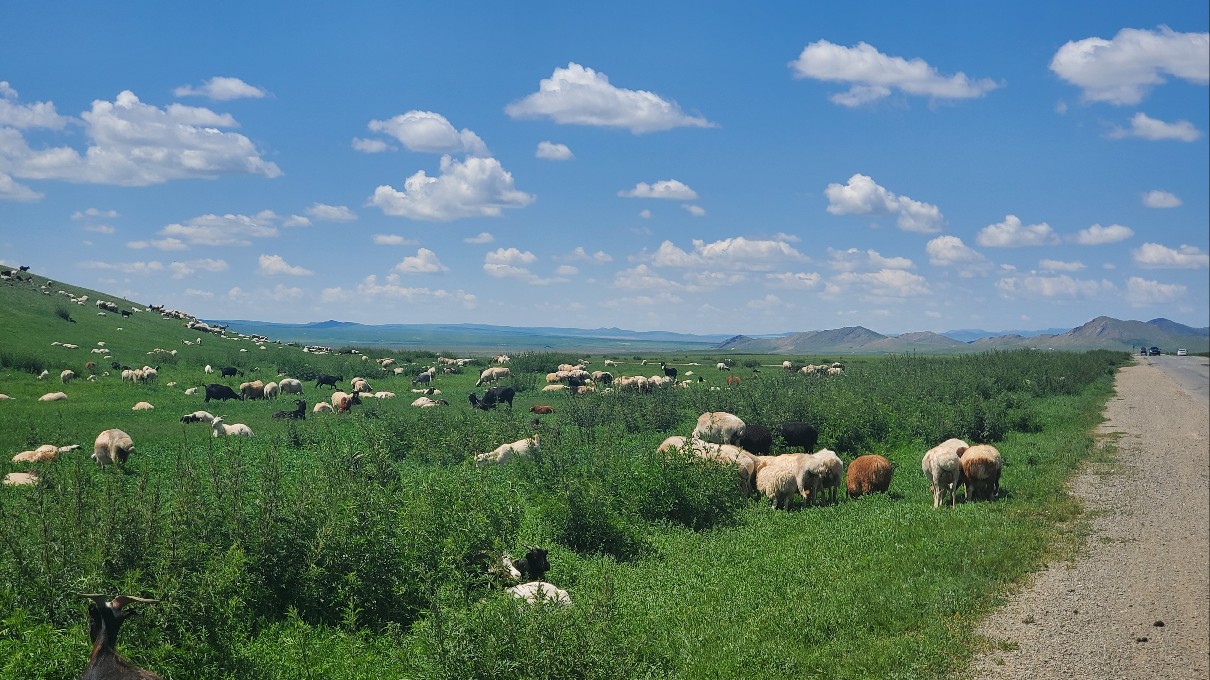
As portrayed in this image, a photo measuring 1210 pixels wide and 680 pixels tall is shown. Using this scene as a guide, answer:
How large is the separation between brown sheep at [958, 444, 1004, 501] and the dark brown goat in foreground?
16.4 m

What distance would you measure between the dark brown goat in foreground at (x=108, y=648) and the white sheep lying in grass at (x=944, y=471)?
15.6 m

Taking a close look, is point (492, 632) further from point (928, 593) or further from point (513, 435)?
point (513, 435)

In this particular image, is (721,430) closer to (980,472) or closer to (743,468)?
(743,468)

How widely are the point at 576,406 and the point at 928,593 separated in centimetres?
2083

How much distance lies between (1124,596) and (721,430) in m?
13.4

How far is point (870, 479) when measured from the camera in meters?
19.3

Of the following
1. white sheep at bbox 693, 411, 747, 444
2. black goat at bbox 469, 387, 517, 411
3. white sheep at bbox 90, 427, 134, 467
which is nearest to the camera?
white sheep at bbox 90, 427, 134, 467

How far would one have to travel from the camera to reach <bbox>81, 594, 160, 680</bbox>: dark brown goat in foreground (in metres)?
6.74

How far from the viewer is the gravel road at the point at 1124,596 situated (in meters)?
9.84

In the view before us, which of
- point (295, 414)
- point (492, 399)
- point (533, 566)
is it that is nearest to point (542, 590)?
point (533, 566)

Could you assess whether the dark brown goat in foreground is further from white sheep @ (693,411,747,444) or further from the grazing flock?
white sheep @ (693,411,747,444)

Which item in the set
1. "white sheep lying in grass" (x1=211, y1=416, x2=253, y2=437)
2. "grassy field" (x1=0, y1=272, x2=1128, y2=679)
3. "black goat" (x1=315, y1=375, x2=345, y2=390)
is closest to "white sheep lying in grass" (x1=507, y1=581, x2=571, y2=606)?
"grassy field" (x1=0, y1=272, x2=1128, y2=679)

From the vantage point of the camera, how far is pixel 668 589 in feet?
40.4

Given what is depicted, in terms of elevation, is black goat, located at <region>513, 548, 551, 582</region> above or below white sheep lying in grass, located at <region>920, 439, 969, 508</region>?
below
